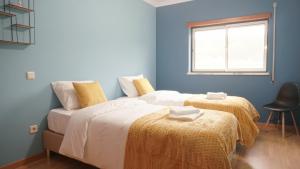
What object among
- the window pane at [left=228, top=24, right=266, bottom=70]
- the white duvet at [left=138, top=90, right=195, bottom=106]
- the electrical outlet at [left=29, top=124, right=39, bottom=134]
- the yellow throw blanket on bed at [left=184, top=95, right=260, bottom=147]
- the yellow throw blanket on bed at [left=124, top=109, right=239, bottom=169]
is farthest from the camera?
the window pane at [left=228, top=24, right=266, bottom=70]

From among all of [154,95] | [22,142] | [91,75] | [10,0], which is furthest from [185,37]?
[22,142]

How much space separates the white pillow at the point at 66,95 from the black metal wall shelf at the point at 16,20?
63 centimetres

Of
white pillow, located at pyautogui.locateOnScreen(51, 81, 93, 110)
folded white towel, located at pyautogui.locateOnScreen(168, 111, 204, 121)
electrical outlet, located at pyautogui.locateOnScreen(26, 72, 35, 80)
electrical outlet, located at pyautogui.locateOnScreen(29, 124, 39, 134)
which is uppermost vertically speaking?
electrical outlet, located at pyautogui.locateOnScreen(26, 72, 35, 80)

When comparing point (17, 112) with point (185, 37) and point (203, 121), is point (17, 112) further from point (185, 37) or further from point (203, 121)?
point (185, 37)

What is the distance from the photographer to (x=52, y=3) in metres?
2.64

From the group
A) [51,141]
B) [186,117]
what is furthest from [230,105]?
[51,141]

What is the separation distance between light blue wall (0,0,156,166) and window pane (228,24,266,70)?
2031mm

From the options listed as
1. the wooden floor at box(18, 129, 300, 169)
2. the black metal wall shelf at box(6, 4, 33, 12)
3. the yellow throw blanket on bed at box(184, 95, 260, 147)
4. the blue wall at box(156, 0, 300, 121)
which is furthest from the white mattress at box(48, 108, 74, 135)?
the blue wall at box(156, 0, 300, 121)

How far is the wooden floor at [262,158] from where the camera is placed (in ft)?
7.71

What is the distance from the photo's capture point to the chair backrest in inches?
131

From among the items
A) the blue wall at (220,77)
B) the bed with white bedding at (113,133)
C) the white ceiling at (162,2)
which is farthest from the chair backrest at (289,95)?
the white ceiling at (162,2)

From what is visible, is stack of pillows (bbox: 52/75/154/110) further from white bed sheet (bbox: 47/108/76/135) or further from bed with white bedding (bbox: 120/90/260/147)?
bed with white bedding (bbox: 120/90/260/147)

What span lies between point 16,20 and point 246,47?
13.0 feet

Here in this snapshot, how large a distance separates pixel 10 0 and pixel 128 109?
1.80 metres
